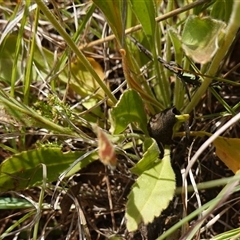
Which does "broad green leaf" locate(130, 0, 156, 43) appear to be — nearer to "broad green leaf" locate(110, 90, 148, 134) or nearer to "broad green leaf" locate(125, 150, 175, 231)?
"broad green leaf" locate(110, 90, 148, 134)

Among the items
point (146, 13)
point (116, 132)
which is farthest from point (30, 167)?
point (146, 13)

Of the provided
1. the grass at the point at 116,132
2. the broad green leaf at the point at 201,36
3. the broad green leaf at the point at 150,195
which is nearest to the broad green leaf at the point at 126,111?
the grass at the point at 116,132

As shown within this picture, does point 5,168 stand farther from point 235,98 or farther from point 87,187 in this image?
point 235,98

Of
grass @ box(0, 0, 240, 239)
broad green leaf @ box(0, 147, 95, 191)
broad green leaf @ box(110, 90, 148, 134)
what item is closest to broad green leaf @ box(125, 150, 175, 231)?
grass @ box(0, 0, 240, 239)

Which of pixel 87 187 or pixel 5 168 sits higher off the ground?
pixel 5 168

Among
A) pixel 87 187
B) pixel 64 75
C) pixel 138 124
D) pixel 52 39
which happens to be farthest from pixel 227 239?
pixel 52 39

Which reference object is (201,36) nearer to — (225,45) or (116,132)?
(225,45)
